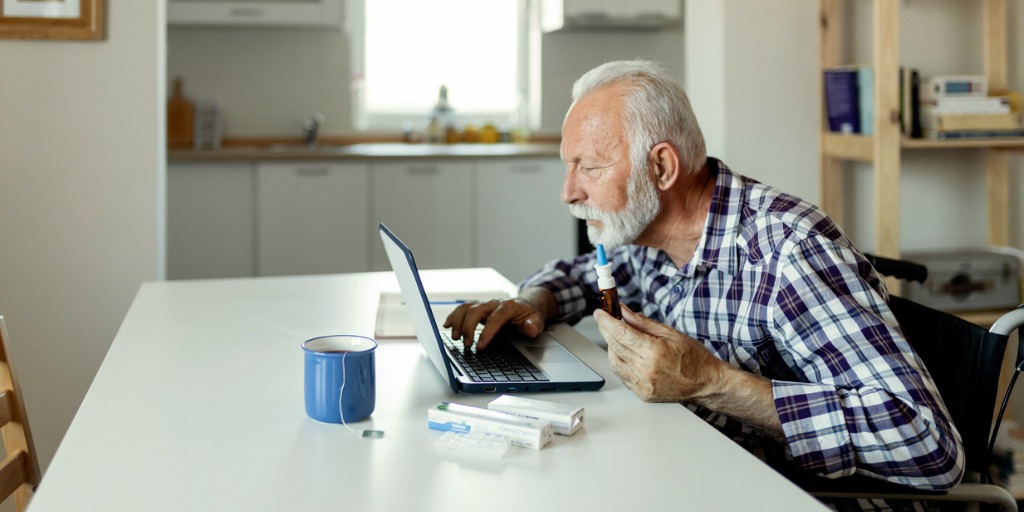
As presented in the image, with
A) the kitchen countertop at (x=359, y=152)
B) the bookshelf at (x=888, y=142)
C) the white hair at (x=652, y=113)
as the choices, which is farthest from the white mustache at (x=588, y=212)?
the kitchen countertop at (x=359, y=152)

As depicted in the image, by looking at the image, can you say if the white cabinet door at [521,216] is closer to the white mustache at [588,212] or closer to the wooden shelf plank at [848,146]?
the wooden shelf plank at [848,146]

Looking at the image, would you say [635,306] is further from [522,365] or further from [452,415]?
[452,415]

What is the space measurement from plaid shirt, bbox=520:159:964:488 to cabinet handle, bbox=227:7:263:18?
357cm

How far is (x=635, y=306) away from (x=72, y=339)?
1943 millimetres

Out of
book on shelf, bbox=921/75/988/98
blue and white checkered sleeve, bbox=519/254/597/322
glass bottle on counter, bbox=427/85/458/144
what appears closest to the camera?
blue and white checkered sleeve, bbox=519/254/597/322

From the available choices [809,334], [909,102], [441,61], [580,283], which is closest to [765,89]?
[909,102]

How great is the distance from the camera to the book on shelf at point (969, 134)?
3049 mm

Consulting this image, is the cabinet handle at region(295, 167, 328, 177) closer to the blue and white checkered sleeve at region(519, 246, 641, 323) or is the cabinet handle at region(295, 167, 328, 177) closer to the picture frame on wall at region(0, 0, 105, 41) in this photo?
the picture frame on wall at region(0, 0, 105, 41)

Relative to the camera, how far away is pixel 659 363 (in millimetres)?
1356

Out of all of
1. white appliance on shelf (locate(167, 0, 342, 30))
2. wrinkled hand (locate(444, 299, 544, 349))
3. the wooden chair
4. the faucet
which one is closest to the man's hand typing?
wrinkled hand (locate(444, 299, 544, 349))

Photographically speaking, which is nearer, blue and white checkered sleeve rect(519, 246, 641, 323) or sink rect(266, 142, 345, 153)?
blue and white checkered sleeve rect(519, 246, 641, 323)

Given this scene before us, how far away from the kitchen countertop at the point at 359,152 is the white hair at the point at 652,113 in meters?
3.19

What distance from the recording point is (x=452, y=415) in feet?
4.05

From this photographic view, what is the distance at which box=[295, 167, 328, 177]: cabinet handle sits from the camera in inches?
189
